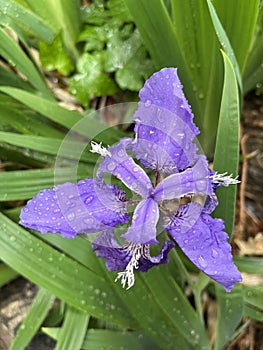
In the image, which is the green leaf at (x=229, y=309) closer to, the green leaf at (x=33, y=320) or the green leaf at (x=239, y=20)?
the green leaf at (x=33, y=320)

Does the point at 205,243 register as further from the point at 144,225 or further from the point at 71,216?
the point at 71,216

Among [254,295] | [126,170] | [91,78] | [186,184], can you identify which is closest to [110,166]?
[126,170]

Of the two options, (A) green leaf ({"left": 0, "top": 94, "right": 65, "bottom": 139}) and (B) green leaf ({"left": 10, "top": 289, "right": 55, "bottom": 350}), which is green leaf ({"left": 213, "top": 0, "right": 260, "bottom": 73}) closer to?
(A) green leaf ({"left": 0, "top": 94, "right": 65, "bottom": 139})

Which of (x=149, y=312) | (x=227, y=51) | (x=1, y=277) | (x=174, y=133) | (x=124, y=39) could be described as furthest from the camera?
(x=124, y=39)

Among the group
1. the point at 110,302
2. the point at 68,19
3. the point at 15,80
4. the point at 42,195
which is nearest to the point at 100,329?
the point at 110,302

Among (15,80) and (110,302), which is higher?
(15,80)

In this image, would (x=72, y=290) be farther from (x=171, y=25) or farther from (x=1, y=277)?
(x=171, y=25)

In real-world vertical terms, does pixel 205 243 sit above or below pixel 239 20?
below

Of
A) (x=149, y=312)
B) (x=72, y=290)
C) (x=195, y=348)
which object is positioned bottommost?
(x=195, y=348)
